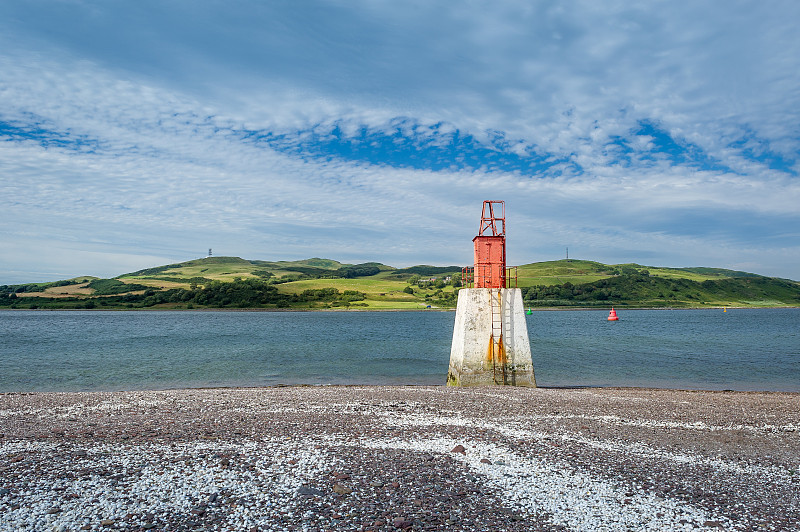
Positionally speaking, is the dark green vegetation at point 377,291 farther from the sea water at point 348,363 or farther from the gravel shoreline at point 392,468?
the gravel shoreline at point 392,468

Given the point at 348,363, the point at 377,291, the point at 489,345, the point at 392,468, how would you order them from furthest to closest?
the point at 377,291 → the point at 348,363 → the point at 489,345 → the point at 392,468

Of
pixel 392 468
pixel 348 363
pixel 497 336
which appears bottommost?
pixel 348 363

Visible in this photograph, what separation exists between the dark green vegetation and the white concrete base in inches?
4582

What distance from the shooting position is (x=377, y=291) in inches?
6235

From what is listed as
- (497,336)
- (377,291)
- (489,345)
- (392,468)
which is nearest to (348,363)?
(489,345)

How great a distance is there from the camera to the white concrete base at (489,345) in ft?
66.6

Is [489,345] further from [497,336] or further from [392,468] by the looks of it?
[392,468]

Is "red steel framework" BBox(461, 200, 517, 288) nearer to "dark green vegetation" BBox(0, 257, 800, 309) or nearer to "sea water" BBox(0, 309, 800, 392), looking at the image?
"sea water" BBox(0, 309, 800, 392)

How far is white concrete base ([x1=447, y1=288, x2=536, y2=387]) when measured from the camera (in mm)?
20312

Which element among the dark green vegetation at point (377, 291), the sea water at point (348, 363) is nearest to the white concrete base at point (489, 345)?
the sea water at point (348, 363)

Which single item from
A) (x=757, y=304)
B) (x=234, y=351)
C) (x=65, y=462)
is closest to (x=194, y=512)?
(x=65, y=462)

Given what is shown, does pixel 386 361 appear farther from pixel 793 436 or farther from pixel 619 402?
pixel 793 436

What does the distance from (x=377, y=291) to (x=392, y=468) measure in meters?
150

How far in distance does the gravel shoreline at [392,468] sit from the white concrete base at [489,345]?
5520mm
